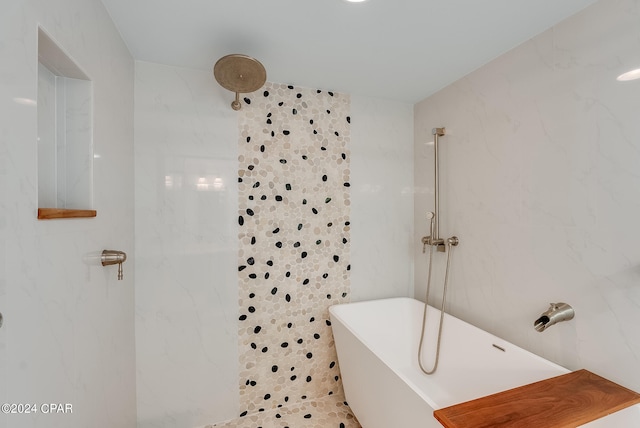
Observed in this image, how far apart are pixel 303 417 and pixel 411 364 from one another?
86 cm

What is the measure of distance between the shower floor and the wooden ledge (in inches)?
48.8

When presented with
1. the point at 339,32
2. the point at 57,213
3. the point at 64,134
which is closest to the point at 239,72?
the point at 339,32

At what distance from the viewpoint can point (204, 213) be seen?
71.6 inches

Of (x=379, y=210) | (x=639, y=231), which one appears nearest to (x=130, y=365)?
Answer: (x=379, y=210)

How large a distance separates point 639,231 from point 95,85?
233 centimetres

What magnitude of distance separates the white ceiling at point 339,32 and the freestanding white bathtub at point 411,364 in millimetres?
1691

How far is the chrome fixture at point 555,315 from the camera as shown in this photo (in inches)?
47.4

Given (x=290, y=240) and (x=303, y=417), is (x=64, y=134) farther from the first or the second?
(x=303, y=417)

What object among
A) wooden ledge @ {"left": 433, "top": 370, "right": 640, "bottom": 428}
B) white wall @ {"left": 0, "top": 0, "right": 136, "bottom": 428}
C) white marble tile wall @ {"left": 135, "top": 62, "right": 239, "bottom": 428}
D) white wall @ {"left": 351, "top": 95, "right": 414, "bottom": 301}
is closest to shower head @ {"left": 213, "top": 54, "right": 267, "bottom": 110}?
white marble tile wall @ {"left": 135, "top": 62, "right": 239, "bottom": 428}

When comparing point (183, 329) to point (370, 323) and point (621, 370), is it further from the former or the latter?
point (621, 370)

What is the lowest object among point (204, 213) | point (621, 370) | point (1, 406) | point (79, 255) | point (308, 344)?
point (308, 344)

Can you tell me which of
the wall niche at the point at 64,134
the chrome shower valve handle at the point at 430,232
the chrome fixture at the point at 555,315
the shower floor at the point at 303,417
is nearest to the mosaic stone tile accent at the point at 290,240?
the shower floor at the point at 303,417

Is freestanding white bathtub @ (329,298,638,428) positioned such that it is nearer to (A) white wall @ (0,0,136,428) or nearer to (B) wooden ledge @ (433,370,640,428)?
(B) wooden ledge @ (433,370,640,428)

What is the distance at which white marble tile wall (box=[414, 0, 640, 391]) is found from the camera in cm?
110
